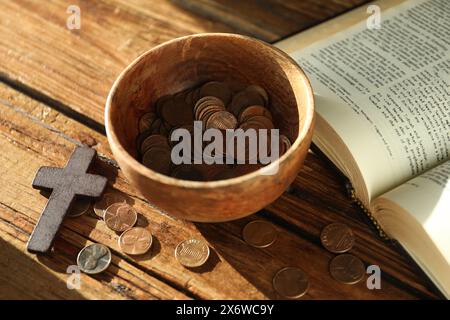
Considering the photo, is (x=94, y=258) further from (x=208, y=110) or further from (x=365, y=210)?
(x=365, y=210)

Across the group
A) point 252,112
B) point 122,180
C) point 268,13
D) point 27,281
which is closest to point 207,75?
point 252,112

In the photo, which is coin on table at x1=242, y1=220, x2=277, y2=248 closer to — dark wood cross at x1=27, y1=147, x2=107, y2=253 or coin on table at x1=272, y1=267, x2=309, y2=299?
coin on table at x1=272, y1=267, x2=309, y2=299

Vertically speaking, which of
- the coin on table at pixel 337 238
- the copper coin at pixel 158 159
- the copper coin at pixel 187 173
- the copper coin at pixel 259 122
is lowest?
the coin on table at pixel 337 238

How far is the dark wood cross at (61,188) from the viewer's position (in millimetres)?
950

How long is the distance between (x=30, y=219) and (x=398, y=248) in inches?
25.4

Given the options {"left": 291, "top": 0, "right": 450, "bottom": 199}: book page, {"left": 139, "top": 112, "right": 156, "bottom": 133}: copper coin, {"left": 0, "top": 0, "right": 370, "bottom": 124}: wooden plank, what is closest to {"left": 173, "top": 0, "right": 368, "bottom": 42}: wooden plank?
{"left": 0, "top": 0, "right": 370, "bottom": 124}: wooden plank

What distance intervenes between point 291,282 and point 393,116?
0.35 metres

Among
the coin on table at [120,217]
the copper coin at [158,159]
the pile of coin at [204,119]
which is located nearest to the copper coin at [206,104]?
the pile of coin at [204,119]

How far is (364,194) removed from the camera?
970 millimetres

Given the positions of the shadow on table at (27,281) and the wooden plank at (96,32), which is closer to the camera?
the shadow on table at (27,281)

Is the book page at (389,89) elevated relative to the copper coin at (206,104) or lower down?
elevated

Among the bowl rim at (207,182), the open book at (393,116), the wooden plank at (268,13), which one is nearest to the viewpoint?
the bowl rim at (207,182)

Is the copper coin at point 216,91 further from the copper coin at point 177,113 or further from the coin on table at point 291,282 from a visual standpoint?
the coin on table at point 291,282

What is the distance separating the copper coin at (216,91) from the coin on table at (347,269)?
0.35 meters
